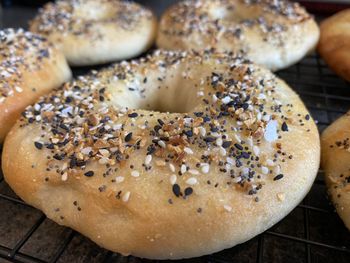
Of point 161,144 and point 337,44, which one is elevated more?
point 161,144

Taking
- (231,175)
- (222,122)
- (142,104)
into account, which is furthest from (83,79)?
(231,175)

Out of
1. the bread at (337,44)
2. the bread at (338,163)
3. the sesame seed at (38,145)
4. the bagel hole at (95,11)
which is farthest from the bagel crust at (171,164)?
the bagel hole at (95,11)

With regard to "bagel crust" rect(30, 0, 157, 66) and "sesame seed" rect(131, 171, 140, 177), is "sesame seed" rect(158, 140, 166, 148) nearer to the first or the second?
"sesame seed" rect(131, 171, 140, 177)

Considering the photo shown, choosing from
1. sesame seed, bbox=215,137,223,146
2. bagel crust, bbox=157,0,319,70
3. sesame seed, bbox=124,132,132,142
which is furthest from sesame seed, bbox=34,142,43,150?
bagel crust, bbox=157,0,319,70

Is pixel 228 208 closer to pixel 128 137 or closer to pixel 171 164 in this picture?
pixel 171 164

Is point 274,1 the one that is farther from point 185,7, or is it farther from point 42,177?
point 42,177

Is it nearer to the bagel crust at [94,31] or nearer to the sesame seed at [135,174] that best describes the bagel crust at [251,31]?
the bagel crust at [94,31]

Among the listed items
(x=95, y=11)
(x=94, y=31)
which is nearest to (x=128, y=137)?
(x=94, y=31)
